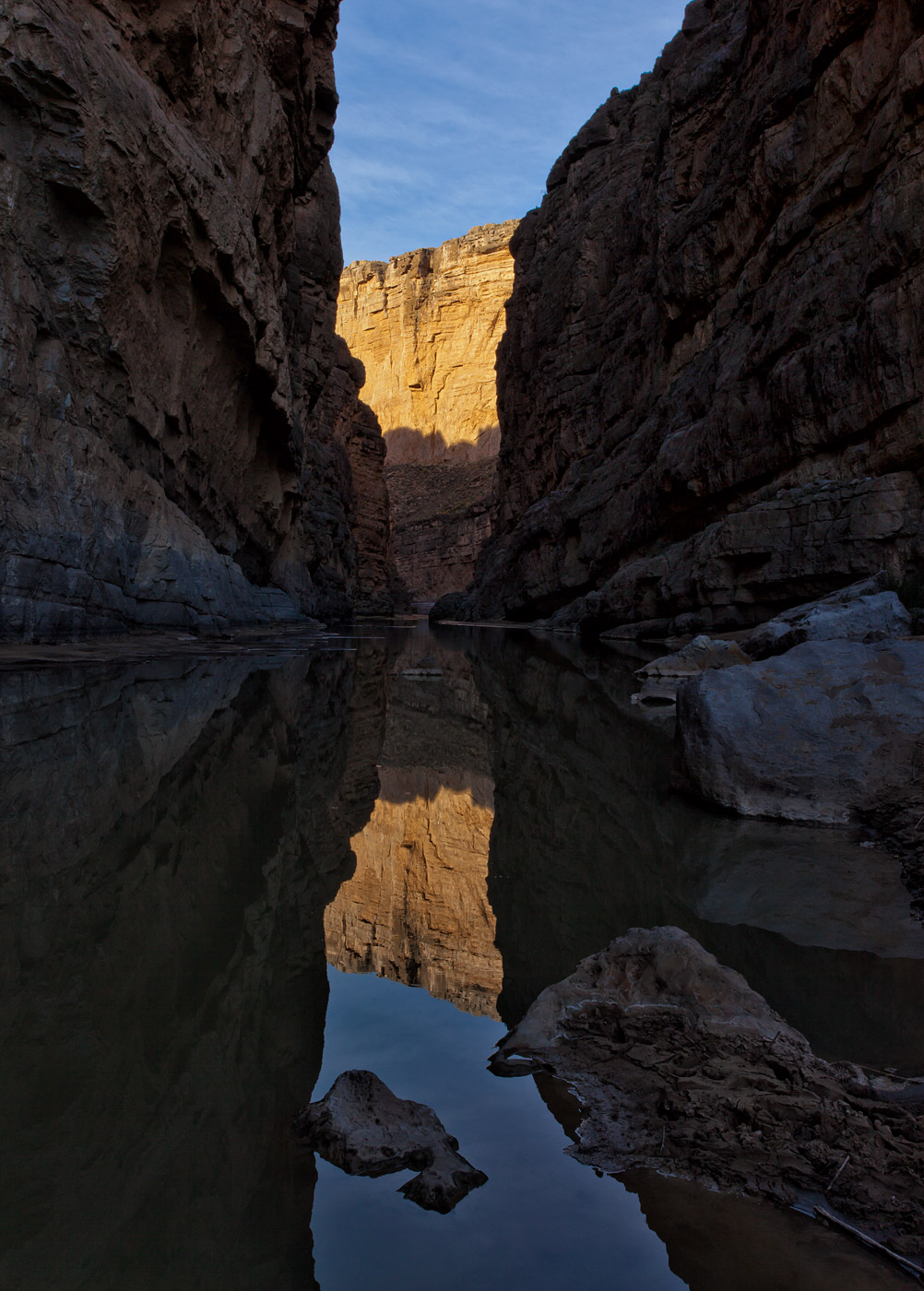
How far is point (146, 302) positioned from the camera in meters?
12.2

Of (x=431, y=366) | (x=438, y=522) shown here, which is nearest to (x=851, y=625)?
(x=438, y=522)

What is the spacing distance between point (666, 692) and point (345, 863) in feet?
18.1

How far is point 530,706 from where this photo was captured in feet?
23.8

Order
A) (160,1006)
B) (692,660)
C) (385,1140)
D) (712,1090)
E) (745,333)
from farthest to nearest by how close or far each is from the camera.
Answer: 1. (745,333)
2. (692,660)
3. (160,1006)
4. (712,1090)
5. (385,1140)

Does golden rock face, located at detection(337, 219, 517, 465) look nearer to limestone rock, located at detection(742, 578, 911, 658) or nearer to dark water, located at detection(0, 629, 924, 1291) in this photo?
limestone rock, located at detection(742, 578, 911, 658)

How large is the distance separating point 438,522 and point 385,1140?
7384 centimetres

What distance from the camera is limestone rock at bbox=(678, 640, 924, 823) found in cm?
344

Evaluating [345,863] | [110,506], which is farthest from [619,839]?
[110,506]

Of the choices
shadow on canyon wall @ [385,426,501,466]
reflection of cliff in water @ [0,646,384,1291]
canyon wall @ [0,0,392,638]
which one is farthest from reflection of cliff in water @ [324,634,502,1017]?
shadow on canyon wall @ [385,426,501,466]

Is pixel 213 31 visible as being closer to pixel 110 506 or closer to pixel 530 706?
pixel 110 506

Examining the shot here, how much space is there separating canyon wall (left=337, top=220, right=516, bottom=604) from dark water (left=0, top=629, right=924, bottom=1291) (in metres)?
71.6

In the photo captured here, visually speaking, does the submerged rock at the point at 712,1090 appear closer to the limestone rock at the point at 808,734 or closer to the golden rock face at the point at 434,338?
the limestone rock at the point at 808,734

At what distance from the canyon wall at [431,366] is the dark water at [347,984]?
235ft

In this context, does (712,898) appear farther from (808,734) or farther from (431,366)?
(431,366)
